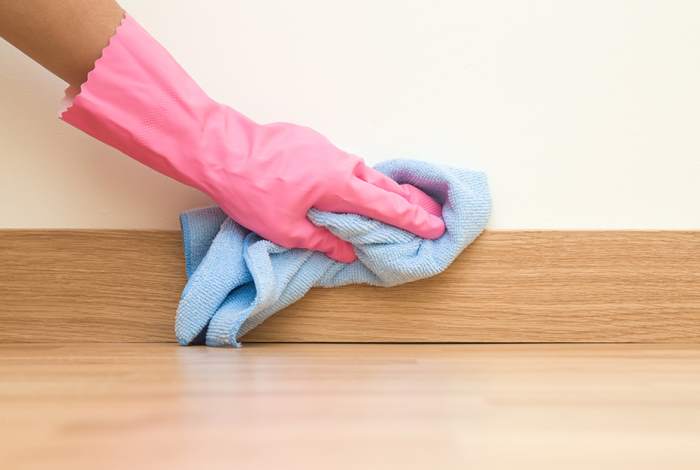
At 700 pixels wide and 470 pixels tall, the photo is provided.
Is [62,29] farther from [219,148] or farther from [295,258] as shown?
[295,258]

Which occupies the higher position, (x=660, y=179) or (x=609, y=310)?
(x=660, y=179)

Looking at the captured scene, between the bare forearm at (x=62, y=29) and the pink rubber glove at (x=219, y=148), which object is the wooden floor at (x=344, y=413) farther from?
the bare forearm at (x=62, y=29)

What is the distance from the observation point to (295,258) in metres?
0.81

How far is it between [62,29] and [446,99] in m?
0.46

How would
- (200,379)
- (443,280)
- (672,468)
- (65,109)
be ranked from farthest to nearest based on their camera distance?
1. (443,280)
2. (65,109)
3. (200,379)
4. (672,468)

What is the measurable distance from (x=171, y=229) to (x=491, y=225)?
→ 1.34 ft

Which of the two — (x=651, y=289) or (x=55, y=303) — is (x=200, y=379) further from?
(x=651, y=289)

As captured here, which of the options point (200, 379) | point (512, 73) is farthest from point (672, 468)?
point (512, 73)

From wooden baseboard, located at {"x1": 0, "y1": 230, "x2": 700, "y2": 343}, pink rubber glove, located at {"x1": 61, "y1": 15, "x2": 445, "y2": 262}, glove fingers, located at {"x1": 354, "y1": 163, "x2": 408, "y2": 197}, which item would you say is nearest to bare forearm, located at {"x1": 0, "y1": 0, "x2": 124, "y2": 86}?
pink rubber glove, located at {"x1": 61, "y1": 15, "x2": 445, "y2": 262}

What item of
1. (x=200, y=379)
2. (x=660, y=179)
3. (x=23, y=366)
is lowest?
(x=23, y=366)

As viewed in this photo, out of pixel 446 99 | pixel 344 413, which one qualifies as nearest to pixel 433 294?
pixel 446 99

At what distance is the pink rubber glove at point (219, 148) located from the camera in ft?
2.45

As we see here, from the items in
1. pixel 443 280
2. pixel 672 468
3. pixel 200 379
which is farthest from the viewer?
pixel 443 280

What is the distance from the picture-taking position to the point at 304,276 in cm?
82
